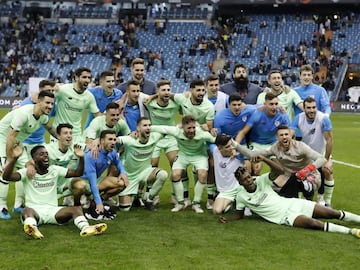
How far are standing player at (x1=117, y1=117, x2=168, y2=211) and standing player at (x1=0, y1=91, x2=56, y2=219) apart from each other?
117 centimetres

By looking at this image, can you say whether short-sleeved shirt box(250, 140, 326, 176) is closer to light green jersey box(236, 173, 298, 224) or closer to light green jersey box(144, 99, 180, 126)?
light green jersey box(236, 173, 298, 224)

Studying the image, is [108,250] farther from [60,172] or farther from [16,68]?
[16,68]

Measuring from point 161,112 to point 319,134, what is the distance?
2.55 meters

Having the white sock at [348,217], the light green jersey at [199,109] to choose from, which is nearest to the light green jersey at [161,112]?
the light green jersey at [199,109]

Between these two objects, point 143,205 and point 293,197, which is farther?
point 143,205

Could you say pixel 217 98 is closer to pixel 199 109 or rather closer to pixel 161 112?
pixel 199 109

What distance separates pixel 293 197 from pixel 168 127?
87.0 inches

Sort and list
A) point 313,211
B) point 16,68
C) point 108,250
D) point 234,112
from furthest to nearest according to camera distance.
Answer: point 16,68
point 234,112
point 313,211
point 108,250

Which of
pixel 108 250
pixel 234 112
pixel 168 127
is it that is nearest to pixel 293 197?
pixel 234 112

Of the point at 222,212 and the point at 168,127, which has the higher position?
the point at 168,127

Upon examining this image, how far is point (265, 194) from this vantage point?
26.4ft

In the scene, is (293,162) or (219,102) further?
(219,102)

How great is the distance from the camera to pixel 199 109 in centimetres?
945

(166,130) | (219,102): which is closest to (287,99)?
(219,102)
